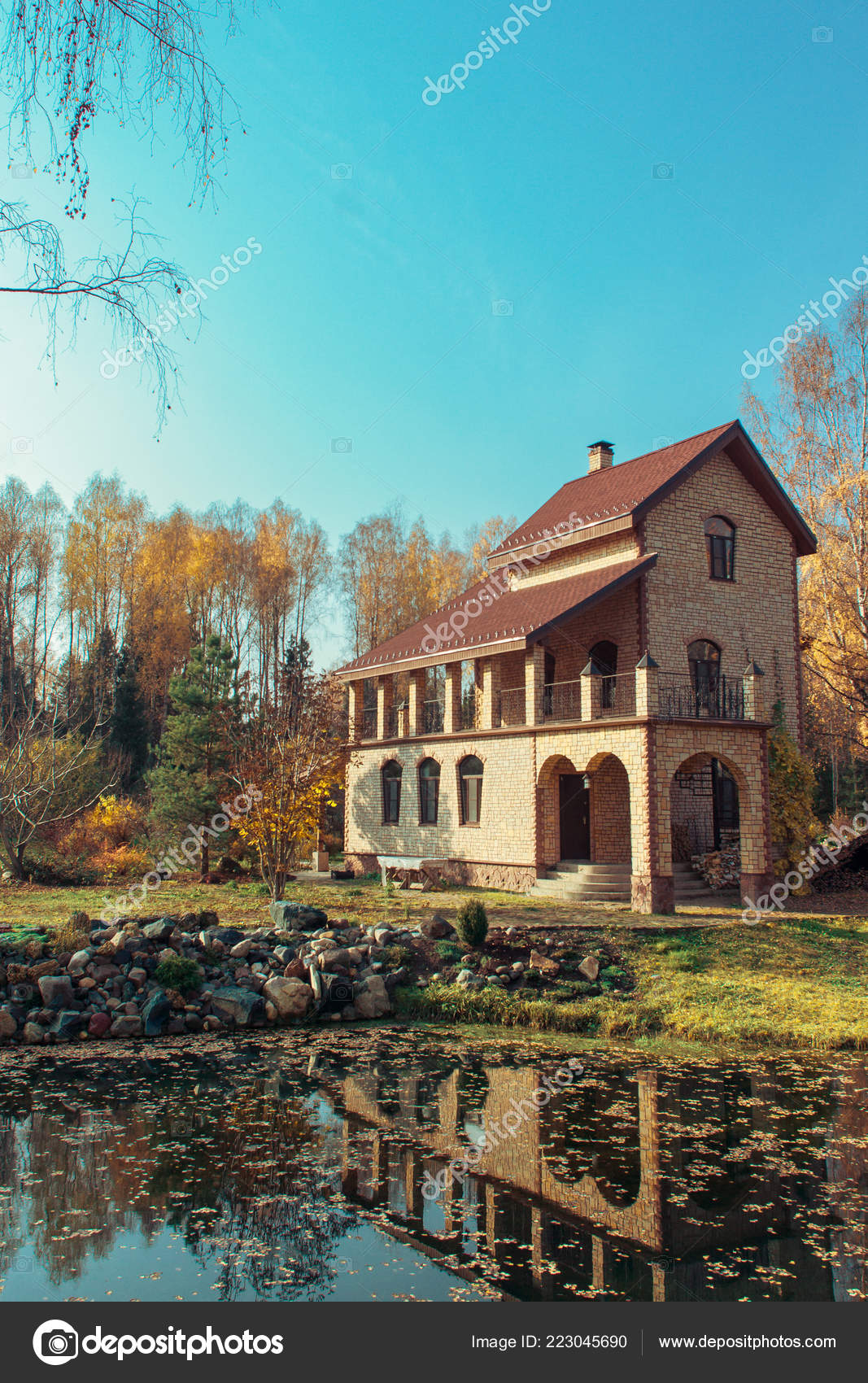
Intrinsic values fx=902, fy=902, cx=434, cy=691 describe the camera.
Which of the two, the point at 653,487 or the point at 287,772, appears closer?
the point at 287,772

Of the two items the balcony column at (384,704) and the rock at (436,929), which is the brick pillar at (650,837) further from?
the balcony column at (384,704)

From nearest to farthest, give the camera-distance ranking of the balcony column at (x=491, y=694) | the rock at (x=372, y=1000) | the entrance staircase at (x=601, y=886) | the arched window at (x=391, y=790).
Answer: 1. the rock at (x=372, y=1000)
2. the entrance staircase at (x=601, y=886)
3. the balcony column at (x=491, y=694)
4. the arched window at (x=391, y=790)

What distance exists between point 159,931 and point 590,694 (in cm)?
931

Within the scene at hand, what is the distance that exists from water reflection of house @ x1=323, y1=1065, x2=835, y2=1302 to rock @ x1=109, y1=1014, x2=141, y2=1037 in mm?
3132

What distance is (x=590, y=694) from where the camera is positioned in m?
17.7

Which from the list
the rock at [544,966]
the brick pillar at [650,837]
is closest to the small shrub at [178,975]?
the rock at [544,966]

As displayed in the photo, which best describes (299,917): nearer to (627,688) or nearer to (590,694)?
(590,694)

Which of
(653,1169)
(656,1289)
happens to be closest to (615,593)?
(653,1169)

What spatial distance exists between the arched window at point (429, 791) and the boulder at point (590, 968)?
1035 centimetres

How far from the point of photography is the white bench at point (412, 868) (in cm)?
2002

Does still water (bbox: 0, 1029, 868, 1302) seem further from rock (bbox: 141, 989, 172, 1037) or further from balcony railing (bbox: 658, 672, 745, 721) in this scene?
balcony railing (bbox: 658, 672, 745, 721)

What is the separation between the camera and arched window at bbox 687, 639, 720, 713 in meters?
19.2
